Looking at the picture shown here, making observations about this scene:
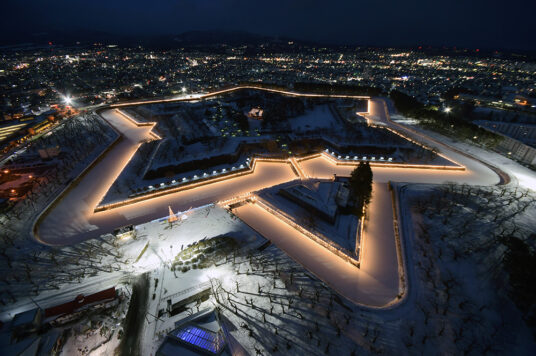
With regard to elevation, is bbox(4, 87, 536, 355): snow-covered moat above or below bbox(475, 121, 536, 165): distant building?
below

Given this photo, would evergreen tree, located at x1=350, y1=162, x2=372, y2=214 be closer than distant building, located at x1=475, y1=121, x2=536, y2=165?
Yes

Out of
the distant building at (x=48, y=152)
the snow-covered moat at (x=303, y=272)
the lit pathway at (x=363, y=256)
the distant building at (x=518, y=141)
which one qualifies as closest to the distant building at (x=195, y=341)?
the snow-covered moat at (x=303, y=272)

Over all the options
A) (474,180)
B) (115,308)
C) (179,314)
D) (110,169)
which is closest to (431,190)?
(474,180)

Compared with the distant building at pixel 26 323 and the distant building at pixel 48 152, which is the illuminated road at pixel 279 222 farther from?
the distant building at pixel 26 323

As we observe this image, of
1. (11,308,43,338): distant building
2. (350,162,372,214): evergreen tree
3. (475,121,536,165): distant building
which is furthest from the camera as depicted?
(475,121,536,165): distant building

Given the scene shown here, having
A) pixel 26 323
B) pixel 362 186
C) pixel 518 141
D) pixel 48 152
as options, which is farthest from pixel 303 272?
pixel 518 141

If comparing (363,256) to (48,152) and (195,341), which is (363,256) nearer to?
(195,341)

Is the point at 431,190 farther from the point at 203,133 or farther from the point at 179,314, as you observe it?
the point at 203,133

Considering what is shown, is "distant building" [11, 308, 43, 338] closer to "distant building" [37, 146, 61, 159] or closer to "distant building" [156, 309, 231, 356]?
"distant building" [156, 309, 231, 356]

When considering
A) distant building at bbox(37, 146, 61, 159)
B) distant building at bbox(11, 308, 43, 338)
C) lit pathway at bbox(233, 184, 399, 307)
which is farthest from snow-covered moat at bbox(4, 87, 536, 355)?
distant building at bbox(37, 146, 61, 159)
